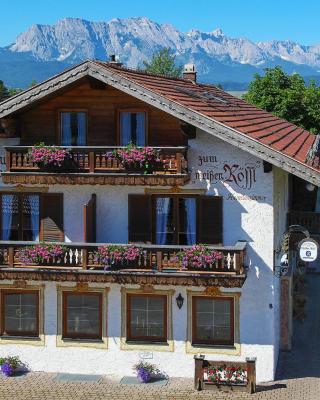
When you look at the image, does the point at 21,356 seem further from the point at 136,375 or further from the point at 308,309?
the point at 308,309

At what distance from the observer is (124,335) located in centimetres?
1955

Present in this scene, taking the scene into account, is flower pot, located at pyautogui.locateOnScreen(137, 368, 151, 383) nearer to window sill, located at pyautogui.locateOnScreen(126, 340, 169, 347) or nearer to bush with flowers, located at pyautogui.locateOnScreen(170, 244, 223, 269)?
window sill, located at pyautogui.locateOnScreen(126, 340, 169, 347)

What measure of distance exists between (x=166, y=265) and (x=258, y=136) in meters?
4.32

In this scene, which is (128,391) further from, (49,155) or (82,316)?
(49,155)

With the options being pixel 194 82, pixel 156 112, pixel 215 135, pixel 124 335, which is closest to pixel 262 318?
pixel 124 335

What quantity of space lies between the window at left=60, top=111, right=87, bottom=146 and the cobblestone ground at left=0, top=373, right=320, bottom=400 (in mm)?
6549

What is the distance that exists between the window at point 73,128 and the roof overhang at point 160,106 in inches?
46.6

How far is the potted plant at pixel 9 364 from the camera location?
19609 millimetres

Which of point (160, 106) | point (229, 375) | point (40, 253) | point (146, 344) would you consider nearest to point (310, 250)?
point (229, 375)

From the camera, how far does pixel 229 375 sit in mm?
18391

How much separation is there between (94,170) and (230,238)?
4.04 metres

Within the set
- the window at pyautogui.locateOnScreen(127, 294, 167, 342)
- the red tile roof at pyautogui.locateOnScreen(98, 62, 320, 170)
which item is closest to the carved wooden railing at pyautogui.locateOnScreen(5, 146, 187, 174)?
the red tile roof at pyautogui.locateOnScreen(98, 62, 320, 170)

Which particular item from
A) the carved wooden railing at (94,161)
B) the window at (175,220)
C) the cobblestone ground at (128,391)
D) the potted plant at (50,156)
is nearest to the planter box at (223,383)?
the cobblestone ground at (128,391)

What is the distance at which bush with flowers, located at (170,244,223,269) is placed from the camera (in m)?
17.9
